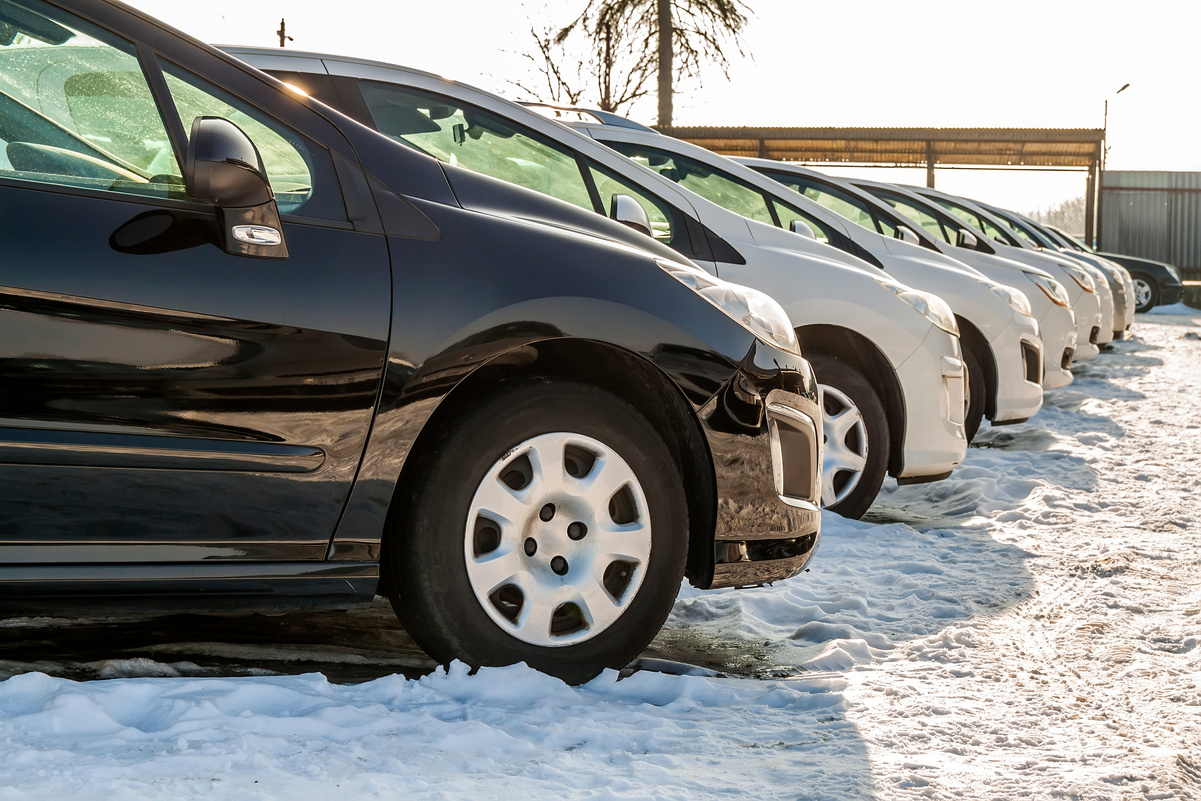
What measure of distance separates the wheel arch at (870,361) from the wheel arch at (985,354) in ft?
6.60

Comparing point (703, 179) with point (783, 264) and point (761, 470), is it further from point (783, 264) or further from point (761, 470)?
point (761, 470)

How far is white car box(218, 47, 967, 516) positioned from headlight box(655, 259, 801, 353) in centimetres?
131

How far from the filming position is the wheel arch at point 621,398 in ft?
9.68

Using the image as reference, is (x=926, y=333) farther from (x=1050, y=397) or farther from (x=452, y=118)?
(x=1050, y=397)

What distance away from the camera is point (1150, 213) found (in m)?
32.7

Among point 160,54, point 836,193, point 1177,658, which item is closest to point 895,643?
point 1177,658

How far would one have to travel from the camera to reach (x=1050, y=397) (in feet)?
36.8

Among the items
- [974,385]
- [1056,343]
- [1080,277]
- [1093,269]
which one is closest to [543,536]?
[974,385]

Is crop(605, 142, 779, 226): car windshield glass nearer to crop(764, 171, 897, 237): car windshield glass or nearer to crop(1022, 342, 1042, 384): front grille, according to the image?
crop(764, 171, 897, 237): car windshield glass

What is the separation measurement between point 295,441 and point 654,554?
0.99 meters

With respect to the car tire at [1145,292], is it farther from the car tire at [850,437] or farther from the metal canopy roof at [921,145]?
the car tire at [850,437]

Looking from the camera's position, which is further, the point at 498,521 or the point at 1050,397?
the point at 1050,397

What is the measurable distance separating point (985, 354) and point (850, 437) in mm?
2344

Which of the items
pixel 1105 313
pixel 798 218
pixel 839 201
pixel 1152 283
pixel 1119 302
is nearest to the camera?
Answer: pixel 798 218
